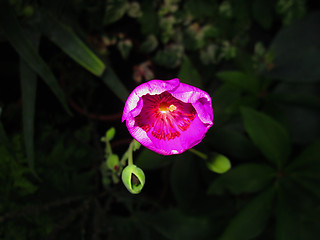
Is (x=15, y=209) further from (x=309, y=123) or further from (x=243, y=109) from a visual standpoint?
(x=309, y=123)

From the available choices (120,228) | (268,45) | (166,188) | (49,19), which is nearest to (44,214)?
(120,228)

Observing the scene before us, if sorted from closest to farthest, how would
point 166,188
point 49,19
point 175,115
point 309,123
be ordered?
point 175,115 < point 49,19 < point 309,123 < point 166,188

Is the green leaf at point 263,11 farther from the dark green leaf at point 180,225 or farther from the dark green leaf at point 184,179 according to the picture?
the dark green leaf at point 180,225

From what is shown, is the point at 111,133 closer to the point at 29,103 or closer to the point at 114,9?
the point at 29,103

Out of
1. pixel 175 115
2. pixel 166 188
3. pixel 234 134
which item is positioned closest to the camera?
pixel 175 115

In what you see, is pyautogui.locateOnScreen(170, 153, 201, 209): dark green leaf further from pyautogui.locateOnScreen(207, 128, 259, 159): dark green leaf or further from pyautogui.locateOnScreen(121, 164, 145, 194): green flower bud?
pyautogui.locateOnScreen(121, 164, 145, 194): green flower bud

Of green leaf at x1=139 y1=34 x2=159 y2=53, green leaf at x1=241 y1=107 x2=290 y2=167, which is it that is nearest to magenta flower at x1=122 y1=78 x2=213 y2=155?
green leaf at x1=241 y1=107 x2=290 y2=167
